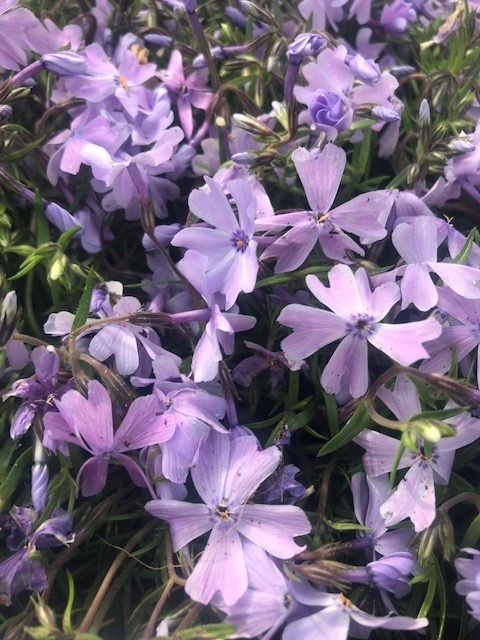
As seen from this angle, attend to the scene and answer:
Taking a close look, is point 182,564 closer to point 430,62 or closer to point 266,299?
point 266,299

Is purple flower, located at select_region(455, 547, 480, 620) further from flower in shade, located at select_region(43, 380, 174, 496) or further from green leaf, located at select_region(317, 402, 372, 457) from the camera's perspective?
flower in shade, located at select_region(43, 380, 174, 496)

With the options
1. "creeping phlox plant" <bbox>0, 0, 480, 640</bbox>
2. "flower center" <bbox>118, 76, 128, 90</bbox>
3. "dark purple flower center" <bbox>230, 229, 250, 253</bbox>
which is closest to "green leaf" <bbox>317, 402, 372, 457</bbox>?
"creeping phlox plant" <bbox>0, 0, 480, 640</bbox>

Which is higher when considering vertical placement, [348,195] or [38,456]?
[348,195]

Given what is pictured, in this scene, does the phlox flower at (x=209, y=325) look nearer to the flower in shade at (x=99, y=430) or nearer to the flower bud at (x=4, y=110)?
the flower in shade at (x=99, y=430)

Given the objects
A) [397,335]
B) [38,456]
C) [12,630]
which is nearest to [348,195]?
[397,335]

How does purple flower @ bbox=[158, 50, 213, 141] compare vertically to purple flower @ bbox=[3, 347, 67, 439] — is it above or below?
above

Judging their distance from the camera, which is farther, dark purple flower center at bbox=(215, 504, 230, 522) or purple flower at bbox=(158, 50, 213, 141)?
purple flower at bbox=(158, 50, 213, 141)

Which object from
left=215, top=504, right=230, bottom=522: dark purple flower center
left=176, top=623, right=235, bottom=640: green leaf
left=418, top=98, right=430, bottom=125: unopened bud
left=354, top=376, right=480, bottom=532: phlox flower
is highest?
left=418, top=98, right=430, bottom=125: unopened bud

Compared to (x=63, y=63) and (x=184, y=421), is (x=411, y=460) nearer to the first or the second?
(x=184, y=421)
